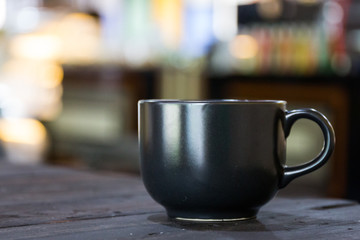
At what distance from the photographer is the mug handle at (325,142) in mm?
585

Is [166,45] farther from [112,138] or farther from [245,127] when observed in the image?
[245,127]

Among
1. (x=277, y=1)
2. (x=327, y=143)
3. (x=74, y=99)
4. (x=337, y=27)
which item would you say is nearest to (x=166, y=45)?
(x=74, y=99)

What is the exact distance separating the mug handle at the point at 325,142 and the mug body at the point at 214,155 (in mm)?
10

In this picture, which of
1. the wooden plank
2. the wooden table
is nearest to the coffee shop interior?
the wooden table

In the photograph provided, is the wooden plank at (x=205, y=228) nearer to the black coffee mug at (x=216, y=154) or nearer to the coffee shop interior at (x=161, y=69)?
the black coffee mug at (x=216, y=154)

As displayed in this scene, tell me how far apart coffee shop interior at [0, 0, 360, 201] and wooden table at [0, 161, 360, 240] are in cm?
41

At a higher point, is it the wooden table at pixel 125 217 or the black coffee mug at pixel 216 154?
the black coffee mug at pixel 216 154

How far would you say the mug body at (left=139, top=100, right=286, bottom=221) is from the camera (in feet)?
1.85

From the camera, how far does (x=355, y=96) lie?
310 cm

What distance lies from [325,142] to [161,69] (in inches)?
159

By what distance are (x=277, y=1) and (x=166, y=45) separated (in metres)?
2.31

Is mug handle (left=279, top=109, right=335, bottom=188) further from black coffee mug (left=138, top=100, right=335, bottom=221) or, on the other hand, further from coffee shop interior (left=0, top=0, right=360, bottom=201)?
coffee shop interior (left=0, top=0, right=360, bottom=201)

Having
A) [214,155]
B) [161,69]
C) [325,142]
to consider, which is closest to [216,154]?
[214,155]

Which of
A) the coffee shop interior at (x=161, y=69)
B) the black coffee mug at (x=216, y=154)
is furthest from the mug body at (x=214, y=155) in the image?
the coffee shop interior at (x=161, y=69)
